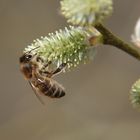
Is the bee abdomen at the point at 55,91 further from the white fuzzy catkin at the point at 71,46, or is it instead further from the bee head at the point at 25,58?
the white fuzzy catkin at the point at 71,46

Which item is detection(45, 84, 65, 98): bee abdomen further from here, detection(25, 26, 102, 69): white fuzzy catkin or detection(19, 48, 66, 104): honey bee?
detection(25, 26, 102, 69): white fuzzy catkin

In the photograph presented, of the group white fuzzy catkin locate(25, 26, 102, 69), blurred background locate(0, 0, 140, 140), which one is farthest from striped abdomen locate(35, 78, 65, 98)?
blurred background locate(0, 0, 140, 140)

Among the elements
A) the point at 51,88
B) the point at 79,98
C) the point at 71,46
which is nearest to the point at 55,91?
the point at 51,88

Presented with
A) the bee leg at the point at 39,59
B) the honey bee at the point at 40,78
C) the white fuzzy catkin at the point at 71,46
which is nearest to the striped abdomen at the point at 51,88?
the honey bee at the point at 40,78

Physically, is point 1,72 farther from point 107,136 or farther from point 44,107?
point 107,136

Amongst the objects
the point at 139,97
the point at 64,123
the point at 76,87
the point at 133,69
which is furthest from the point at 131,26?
the point at 139,97
